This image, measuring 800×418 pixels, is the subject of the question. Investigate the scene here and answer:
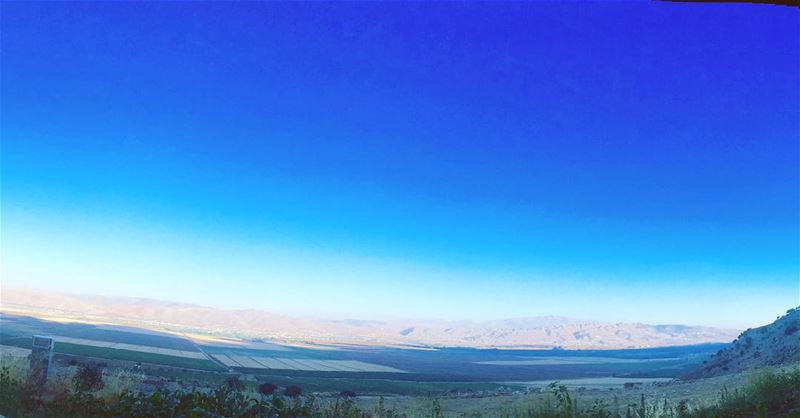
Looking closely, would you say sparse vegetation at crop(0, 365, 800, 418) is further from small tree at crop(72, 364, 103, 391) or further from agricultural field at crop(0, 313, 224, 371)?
agricultural field at crop(0, 313, 224, 371)

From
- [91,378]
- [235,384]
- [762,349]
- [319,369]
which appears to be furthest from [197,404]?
[319,369]

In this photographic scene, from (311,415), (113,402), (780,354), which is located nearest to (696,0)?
(311,415)

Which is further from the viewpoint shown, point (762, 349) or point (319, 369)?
point (319, 369)

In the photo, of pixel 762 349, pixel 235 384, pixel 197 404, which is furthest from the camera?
pixel 762 349

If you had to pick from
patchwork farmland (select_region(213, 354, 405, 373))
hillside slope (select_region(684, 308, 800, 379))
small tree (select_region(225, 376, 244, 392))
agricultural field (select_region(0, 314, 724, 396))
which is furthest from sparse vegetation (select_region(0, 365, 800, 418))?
patchwork farmland (select_region(213, 354, 405, 373))

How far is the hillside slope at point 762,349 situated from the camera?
144ft

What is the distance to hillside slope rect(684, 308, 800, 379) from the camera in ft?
144

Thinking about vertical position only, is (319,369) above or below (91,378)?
below

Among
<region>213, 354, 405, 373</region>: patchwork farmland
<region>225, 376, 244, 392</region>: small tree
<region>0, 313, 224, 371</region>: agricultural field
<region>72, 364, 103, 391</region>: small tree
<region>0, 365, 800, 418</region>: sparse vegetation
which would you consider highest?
<region>0, 365, 800, 418</region>: sparse vegetation

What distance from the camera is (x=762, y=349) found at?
50.4m

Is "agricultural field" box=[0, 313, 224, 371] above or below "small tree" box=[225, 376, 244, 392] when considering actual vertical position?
below

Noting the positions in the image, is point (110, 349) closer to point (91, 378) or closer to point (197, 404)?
point (91, 378)

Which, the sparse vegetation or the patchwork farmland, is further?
the patchwork farmland

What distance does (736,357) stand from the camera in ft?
177
